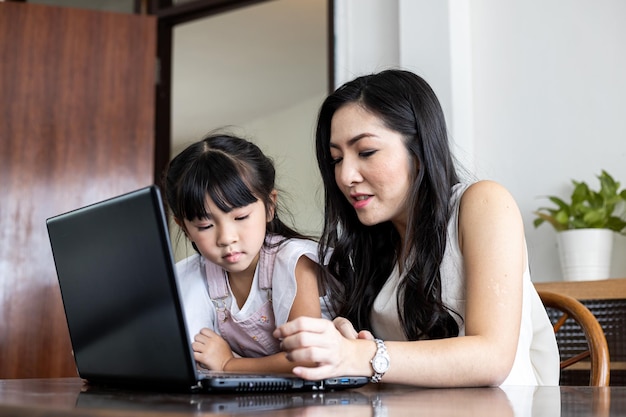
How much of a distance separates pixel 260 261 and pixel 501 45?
1.81 meters

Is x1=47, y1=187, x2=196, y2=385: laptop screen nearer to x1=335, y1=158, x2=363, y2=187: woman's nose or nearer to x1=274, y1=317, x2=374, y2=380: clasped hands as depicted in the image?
x1=274, y1=317, x2=374, y2=380: clasped hands

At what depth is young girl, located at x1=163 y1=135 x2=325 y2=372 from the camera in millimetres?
1550

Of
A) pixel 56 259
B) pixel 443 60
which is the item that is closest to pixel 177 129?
pixel 443 60

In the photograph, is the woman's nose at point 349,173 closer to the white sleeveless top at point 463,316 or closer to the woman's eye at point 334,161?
the woman's eye at point 334,161

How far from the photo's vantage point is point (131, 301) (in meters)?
0.86

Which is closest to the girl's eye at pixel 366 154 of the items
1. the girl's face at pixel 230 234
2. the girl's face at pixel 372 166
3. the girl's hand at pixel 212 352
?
the girl's face at pixel 372 166

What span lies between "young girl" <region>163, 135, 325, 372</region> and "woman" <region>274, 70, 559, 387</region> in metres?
0.10

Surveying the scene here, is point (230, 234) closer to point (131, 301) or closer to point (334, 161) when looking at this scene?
point (334, 161)

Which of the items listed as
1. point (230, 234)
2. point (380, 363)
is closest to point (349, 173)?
point (230, 234)

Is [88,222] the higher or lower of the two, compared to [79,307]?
higher

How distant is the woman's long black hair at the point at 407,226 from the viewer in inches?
55.2

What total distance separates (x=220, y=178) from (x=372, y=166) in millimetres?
313

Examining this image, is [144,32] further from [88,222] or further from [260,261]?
[88,222]

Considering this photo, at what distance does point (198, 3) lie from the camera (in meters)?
3.91
